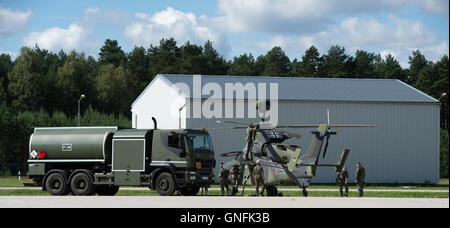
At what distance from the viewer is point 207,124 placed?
49.7m

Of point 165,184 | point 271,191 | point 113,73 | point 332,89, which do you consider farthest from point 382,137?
point 113,73

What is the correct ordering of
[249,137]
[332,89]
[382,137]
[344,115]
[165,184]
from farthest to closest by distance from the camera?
1. [332,89]
2. [382,137]
3. [344,115]
4. [249,137]
5. [165,184]

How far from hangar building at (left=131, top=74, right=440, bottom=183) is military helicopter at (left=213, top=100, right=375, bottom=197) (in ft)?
56.7

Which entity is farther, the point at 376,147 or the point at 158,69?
the point at 158,69

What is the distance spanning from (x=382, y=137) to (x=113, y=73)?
2001 inches

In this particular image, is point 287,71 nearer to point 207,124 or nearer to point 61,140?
point 207,124

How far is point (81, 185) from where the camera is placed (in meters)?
28.6

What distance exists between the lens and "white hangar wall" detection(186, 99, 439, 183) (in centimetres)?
5209

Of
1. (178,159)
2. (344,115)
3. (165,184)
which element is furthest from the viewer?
(344,115)

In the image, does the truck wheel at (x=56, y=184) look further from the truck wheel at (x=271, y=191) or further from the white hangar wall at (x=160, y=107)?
the white hangar wall at (x=160, y=107)

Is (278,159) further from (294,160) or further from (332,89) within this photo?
(332,89)

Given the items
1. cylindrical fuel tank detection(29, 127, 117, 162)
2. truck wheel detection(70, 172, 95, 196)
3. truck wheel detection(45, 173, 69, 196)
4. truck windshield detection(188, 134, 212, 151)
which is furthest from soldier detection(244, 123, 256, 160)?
truck wheel detection(45, 173, 69, 196)
